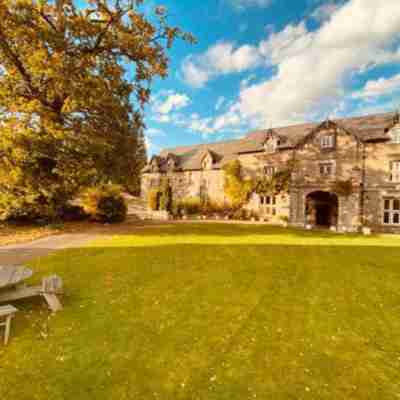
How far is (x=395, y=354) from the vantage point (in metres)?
3.94

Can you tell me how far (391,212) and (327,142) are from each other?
326 inches

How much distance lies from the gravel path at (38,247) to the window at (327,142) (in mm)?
21808

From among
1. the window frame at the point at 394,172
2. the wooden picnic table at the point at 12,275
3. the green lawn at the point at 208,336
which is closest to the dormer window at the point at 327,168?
the window frame at the point at 394,172

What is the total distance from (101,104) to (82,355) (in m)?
15.9

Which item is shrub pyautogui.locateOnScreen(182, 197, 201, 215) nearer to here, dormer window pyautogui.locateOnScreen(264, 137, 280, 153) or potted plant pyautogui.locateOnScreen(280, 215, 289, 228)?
potted plant pyautogui.locateOnScreen(280, 215, 289, 228)

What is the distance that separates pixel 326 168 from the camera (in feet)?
73.7

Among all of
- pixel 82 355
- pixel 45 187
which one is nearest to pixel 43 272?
pixel 82 355

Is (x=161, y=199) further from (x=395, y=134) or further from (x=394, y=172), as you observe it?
(x=395, y=134)

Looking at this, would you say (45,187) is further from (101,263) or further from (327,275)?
(327,275)

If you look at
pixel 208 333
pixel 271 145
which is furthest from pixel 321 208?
pixel 208 333

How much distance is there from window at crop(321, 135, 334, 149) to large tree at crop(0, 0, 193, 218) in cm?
1620

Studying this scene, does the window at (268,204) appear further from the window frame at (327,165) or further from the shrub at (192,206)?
the shrub at (192,206)

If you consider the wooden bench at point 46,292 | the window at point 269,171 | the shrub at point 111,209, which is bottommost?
the wooden bench at point 46,292

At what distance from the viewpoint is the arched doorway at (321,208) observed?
23.4 metres
